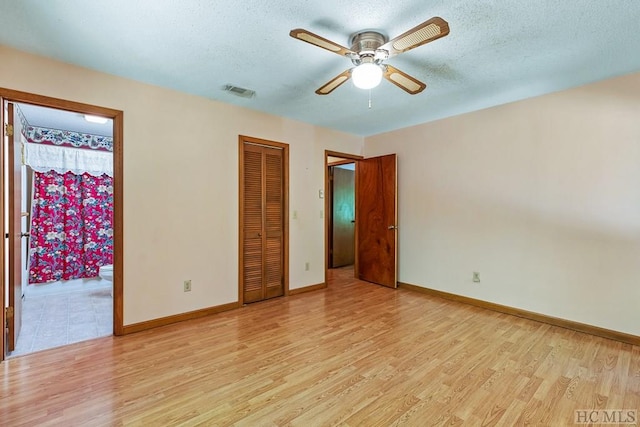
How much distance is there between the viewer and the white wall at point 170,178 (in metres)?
2.55

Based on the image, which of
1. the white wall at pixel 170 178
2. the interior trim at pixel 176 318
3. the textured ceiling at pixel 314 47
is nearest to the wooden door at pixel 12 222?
the white wall at pixel 170 178

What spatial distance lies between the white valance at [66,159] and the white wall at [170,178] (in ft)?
7.84

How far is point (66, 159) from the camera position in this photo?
4316 millimetres

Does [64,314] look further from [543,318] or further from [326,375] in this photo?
[543,318]

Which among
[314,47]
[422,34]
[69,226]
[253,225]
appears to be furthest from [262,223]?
[69,226]

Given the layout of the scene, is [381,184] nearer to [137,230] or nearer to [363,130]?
[363,130]

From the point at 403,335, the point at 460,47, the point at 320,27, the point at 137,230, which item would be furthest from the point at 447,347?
the point at 137,230

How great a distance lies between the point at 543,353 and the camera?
2.43 m

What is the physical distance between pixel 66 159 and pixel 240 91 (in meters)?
3.19

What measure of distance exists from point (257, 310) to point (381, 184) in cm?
253

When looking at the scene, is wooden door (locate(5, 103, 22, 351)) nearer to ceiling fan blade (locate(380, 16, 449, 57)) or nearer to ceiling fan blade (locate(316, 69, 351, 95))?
ceiling fan blade (locate(316, 69, 351, 95))

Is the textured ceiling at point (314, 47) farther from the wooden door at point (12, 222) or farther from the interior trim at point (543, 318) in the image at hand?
the interior trim at point (543, 318)

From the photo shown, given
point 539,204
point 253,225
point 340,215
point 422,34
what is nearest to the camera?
point 422,34

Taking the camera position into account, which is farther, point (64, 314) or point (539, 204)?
point (64, 314)
